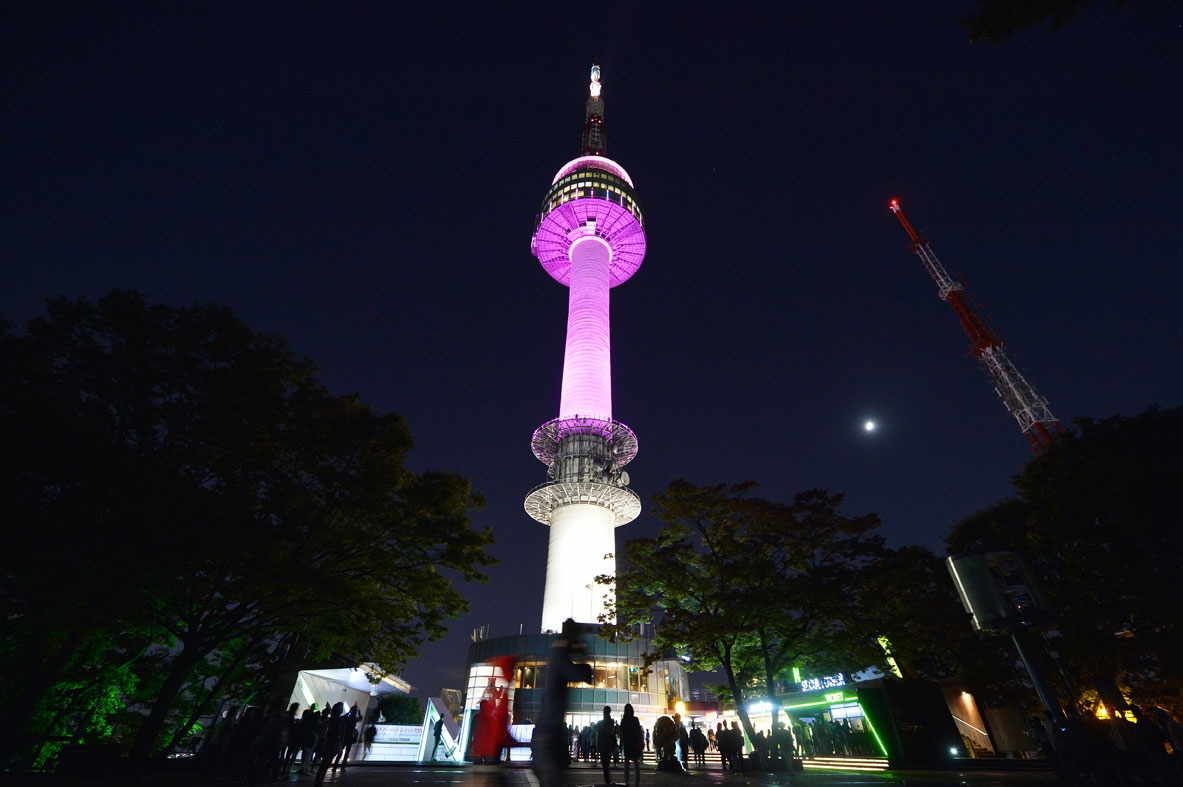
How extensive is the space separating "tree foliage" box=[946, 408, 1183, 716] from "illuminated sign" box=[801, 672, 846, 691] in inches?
304

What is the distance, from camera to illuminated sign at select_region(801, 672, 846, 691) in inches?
930

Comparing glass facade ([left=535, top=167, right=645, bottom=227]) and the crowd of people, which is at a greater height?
glass facade ([left=535, top=167, right=645, bottom=227])

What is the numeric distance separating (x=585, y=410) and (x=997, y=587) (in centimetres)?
4441

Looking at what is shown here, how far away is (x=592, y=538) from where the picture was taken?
5097cm

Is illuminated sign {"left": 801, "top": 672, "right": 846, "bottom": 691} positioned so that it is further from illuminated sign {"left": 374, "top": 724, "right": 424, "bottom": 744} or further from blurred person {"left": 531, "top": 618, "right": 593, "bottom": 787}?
blurred person {"left": 531, "top": 618, "right": 593, "bottom": 787}

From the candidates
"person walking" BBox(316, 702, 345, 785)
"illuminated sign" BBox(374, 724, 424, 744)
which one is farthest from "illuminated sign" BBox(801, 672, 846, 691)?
"person walking" BBox(316, 702, 345, 785)

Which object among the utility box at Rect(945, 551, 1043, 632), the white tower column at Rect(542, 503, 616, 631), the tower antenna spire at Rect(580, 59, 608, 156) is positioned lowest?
the utility box at Rect(945, 551, 1043, 632)

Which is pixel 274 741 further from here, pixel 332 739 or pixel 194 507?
pixel 194 507

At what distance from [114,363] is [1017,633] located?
22.9 meters

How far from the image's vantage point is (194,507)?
45.0 ft

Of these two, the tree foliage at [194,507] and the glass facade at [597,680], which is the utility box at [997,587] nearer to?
the tree foliage at [194,507]

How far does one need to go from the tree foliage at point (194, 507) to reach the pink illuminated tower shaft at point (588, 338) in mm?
38565

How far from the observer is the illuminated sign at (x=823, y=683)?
77.5 ft

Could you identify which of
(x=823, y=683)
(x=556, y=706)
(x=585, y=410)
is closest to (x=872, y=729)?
(x=823, y=683)
